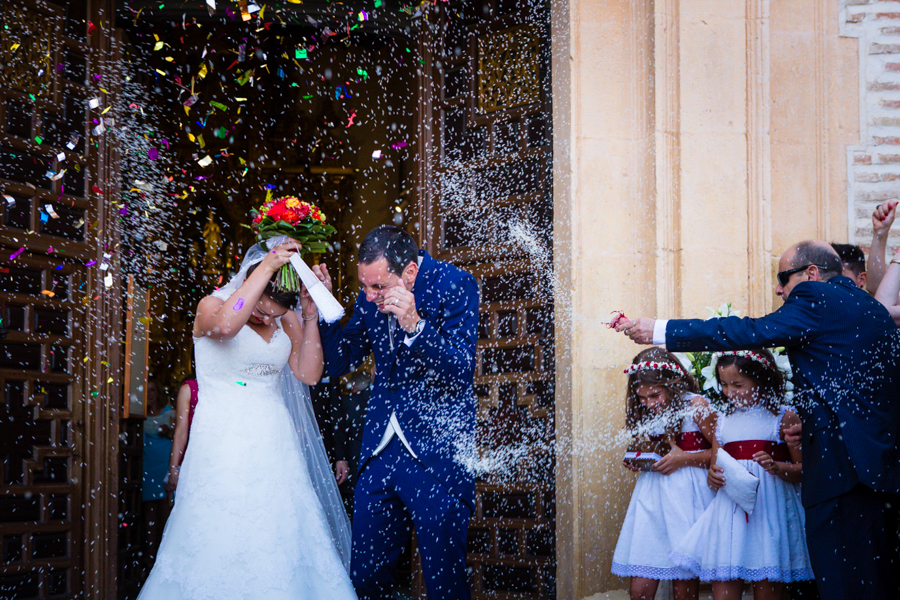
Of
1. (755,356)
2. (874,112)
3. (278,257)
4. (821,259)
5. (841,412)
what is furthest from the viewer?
(874,112)

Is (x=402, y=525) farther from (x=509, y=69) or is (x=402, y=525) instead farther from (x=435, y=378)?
(x=509, y=69)

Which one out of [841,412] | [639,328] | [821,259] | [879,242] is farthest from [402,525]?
[879,242]

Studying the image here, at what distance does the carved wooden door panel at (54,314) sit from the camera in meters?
5.53

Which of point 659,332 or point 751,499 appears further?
point 751,499

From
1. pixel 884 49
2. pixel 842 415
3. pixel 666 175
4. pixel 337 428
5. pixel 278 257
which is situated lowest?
pixel 337 428

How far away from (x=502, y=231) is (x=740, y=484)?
2.51 metres

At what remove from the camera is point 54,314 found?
583cm

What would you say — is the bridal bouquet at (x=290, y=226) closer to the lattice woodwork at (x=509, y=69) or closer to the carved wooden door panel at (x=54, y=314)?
the lattice woodwork at (x=509, y=69)

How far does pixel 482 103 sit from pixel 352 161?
3.97m

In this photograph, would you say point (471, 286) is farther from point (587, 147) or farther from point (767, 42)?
point (767, 42)

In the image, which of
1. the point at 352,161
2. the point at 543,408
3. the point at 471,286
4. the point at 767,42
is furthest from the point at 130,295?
the point at 767,42

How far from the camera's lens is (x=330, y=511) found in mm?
4148

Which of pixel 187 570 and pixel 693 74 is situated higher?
pixel 693 74

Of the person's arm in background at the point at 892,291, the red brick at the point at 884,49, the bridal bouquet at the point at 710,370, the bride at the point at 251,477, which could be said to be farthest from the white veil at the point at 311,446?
the red brick at the point at 884,49
